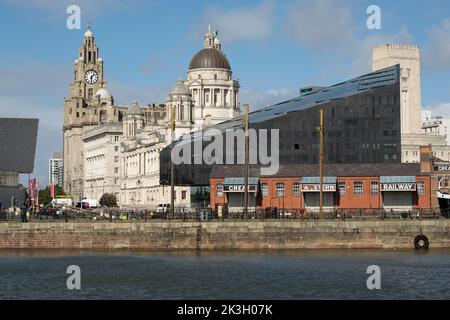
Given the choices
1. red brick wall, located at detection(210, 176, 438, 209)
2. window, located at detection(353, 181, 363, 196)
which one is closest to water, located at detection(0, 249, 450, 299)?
red brick wall, located at detection(210, 176, 438, 209)

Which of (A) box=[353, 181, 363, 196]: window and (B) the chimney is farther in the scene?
(B) the chimney

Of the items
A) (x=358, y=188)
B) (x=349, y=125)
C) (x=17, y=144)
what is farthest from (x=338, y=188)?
(x=17, y=144)

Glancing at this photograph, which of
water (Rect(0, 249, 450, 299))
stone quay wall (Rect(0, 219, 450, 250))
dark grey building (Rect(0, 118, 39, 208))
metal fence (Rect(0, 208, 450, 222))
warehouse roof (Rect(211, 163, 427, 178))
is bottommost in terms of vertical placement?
water (Rect(0, 249, 450, 299))

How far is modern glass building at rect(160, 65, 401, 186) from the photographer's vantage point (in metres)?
126

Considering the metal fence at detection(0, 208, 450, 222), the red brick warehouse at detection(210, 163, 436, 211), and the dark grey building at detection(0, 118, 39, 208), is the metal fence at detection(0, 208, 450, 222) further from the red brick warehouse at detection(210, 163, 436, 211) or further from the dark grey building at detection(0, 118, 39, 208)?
the dark grey building at detection(0, 118, 39, 208)

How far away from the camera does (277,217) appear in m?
92.8

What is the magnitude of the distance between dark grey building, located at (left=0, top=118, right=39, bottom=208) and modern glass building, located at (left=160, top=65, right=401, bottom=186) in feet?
159

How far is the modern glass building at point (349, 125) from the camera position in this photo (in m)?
126
